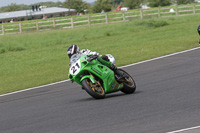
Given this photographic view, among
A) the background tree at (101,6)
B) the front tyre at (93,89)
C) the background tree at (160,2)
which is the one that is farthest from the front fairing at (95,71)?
the background tree at (101,6)

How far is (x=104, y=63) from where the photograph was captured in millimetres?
9609

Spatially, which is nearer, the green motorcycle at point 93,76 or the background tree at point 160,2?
the green motorcycle at point 93,76

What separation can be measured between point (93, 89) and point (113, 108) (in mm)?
1191

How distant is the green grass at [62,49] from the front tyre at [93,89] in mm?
5400

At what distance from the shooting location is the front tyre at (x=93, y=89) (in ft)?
29.4

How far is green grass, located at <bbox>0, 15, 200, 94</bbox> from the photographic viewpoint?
55.0 ft

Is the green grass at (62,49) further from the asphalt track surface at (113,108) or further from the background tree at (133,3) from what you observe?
the background tree at (133,3)

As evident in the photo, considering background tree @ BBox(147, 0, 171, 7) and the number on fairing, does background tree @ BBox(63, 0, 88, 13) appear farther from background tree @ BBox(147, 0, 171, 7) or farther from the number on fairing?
the number on fairing

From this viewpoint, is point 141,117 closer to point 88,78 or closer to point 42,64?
point 88,78

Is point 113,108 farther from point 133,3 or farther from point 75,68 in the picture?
point 133,3

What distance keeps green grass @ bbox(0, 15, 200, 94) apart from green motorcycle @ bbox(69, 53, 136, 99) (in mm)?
5272

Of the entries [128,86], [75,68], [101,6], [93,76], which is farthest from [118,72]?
[101,6]

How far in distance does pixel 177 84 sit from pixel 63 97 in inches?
118

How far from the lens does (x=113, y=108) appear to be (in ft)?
26.6
